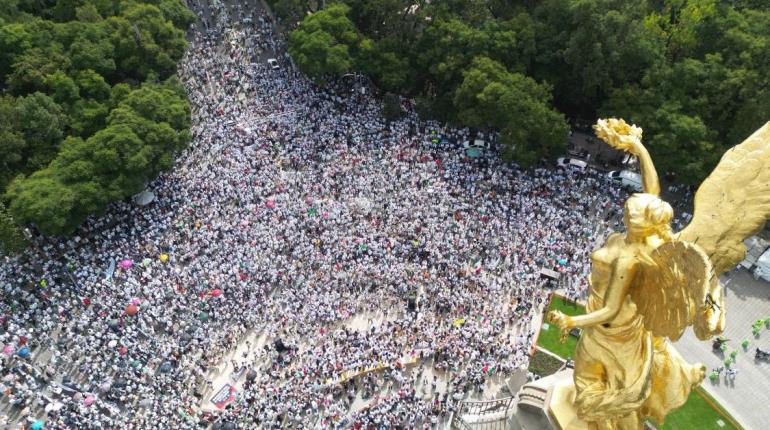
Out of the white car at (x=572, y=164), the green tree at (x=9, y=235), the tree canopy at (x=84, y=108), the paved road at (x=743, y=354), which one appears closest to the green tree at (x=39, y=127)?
the tree canopy at (x=84, y=108)

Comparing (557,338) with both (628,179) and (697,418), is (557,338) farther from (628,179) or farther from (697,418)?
(628,179)

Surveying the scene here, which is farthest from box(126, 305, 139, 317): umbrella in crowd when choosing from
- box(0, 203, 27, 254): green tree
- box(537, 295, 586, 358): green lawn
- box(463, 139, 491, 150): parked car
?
box(463, 139, 491, 150): parked car

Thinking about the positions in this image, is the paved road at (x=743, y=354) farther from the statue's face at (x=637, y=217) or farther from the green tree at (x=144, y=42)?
the green tree at (x=144, y=42)

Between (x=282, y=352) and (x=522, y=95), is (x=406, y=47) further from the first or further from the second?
(x=282, y=352)

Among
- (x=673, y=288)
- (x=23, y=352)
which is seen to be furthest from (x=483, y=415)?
(x=23, y=352)

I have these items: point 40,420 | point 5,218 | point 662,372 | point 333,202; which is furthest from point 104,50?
Answer: point 662,372

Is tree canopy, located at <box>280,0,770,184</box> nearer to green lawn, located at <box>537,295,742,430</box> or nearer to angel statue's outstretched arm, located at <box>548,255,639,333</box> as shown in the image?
green lawn, located at <box>537,295,742,430</box>
